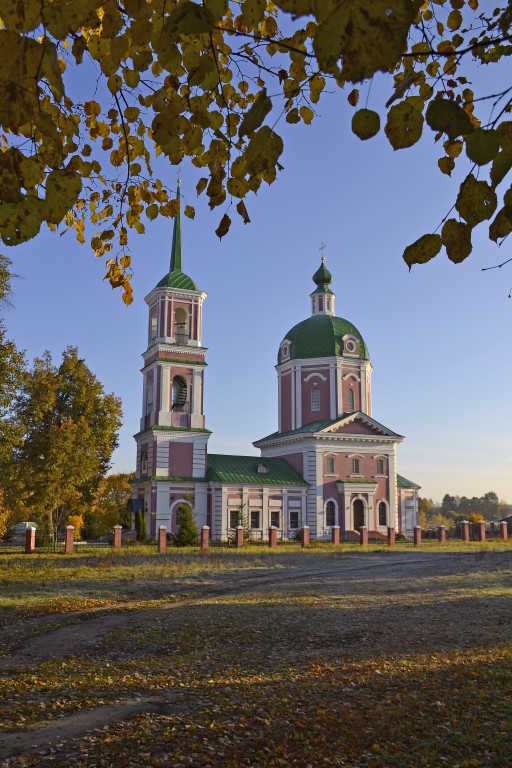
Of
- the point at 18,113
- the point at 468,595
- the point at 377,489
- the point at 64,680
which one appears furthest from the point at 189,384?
the point at 18,113

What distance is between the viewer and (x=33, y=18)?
2.58 m

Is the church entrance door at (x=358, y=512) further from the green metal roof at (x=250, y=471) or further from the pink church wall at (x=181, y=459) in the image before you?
the pink church wall at (x=181, y=459)

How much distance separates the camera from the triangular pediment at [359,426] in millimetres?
37438

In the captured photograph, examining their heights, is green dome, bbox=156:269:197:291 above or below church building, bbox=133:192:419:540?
above

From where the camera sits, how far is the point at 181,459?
110ft

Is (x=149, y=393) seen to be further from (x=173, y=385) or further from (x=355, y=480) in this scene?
(x=355, y=480)

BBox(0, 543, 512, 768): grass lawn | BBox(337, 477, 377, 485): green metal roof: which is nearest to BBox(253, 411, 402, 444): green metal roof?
BBox(337, 477, 377, 485): green metal roof

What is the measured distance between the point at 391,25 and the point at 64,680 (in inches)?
284

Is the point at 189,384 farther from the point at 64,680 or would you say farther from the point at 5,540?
the point at 64,680

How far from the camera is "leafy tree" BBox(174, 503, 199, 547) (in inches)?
1182

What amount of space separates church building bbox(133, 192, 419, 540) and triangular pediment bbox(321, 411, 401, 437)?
0.20 feet

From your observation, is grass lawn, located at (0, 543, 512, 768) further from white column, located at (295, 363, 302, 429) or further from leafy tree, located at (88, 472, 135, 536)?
white column, located at (295, 363, 302, 429)

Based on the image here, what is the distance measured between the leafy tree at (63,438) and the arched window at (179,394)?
114 inches

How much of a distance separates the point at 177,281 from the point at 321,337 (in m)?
9.65
